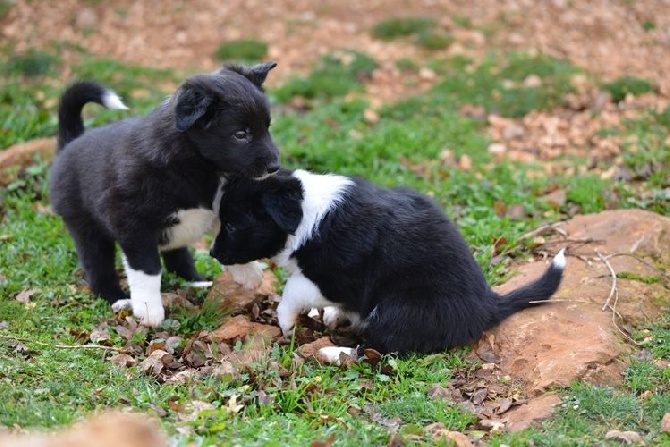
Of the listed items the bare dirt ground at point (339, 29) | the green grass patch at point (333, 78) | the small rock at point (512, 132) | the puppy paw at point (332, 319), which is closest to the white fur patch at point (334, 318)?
the puppy paw at point (332, 319)

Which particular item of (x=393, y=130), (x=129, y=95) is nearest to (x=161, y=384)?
(x=393, y=130)

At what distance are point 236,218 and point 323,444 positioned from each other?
5.59 feet

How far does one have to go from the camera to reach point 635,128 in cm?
848

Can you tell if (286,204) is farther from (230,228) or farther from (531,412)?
(531,412)

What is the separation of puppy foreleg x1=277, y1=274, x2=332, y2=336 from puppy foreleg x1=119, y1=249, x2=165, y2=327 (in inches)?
30.7

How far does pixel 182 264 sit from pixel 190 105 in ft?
5.40

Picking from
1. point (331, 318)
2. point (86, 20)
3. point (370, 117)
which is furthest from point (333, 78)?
point (331, 318)

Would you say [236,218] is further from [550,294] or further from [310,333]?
[550,294]

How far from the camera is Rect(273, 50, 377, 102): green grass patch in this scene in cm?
950

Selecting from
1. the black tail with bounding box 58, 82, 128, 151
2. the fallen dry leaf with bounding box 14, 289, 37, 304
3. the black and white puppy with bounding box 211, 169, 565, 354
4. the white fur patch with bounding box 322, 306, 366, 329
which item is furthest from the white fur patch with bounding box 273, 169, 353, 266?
the fallen dry leaf with bounding box 14, 289, 37, 304

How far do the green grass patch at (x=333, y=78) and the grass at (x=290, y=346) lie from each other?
20 mm

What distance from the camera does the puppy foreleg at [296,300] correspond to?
5.12 meters

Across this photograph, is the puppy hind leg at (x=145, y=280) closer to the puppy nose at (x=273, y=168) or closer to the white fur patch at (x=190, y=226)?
the white fur patch at (x=190, y=226)

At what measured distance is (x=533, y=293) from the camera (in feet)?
17.3
